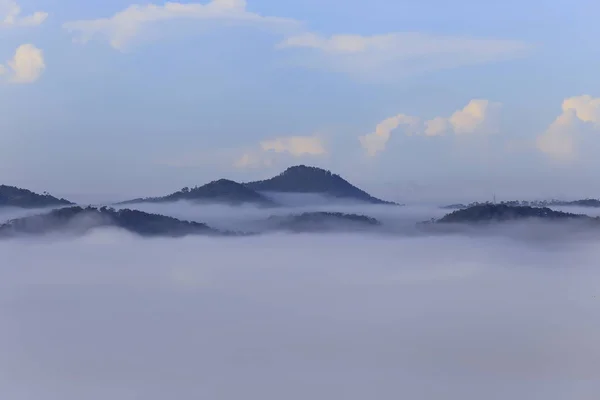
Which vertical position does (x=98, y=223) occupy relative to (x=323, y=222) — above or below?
below

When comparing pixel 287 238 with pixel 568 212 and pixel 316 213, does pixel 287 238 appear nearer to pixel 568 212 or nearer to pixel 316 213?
pixel 316 213

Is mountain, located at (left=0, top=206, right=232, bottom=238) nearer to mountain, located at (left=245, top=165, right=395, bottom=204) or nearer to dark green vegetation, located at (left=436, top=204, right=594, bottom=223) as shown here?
mountain, located at (left=245, top=165, right=395, bottom=204)

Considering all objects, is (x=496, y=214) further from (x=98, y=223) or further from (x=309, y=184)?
(x=98, y=223)

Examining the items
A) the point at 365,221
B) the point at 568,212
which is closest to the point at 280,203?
the point at 365,221

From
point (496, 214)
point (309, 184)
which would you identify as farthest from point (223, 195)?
point (496, 214)

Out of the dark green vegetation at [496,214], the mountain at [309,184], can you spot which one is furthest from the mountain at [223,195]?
the dark green vegetation at [496,214]

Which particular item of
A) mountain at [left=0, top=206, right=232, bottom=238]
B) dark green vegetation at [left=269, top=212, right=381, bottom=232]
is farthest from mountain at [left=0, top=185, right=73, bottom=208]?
dark green vegetation at [left=269, top=212, right=381, bottom=232]
